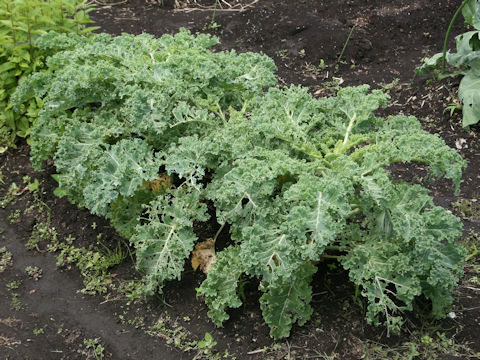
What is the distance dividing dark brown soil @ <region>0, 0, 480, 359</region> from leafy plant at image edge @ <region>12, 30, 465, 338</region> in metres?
0.19

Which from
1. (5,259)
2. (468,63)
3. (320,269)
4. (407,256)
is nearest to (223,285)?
(320,269)

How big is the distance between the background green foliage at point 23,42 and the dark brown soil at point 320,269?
0.39 m

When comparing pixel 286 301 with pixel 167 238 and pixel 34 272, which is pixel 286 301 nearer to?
pixel 167 238

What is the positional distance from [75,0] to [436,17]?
4683mm

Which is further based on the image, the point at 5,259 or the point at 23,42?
the point at 23,42

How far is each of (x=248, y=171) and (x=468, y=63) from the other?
11.3 feet

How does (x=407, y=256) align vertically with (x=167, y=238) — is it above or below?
above

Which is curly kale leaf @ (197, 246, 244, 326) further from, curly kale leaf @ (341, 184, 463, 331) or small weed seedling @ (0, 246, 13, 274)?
small weed seedling @ (0, 246, 13, 274)

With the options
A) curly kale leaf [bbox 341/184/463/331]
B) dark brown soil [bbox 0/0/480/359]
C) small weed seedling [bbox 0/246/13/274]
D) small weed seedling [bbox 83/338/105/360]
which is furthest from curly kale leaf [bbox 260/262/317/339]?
small weed seedling [bbox 0/246/13/274]

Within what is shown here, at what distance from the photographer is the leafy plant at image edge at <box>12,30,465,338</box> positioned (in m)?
3.37

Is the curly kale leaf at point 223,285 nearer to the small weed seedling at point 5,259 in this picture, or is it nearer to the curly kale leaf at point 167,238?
the curly kale leaf at point 167,238

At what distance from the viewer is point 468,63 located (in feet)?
18.8

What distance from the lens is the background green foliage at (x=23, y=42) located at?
17.4 feet

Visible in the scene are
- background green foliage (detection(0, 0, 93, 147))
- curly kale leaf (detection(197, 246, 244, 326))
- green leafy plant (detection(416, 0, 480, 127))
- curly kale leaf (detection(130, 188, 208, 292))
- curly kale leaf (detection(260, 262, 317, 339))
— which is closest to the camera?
curly kale leaf (detection(260, 262, 317, 339))
